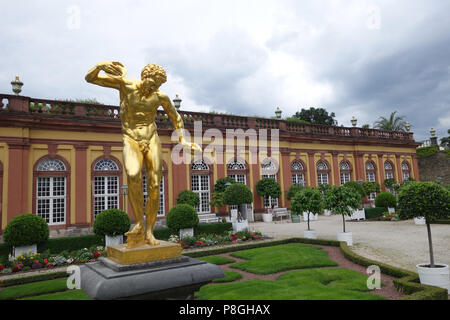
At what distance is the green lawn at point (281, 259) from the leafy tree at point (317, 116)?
3575 centimetres

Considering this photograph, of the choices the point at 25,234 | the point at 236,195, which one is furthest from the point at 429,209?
the point at 25,234

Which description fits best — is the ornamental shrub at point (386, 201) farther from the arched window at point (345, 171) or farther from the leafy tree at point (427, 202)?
the leafy tree at point (427, 202)

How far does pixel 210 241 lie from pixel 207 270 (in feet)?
27.7

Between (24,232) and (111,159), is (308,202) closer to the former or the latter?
(24,232)

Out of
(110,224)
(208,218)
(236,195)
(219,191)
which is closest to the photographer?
(110,224)

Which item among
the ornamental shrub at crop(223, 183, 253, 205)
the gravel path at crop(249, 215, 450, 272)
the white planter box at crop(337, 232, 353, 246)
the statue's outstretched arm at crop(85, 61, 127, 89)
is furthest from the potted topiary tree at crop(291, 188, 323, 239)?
the statue's outstretched arm at crop(85, 61, 127, 89)

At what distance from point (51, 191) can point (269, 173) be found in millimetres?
13489

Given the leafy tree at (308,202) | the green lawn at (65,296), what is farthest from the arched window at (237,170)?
the green lawn at (65,296)

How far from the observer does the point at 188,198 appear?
55.3ft

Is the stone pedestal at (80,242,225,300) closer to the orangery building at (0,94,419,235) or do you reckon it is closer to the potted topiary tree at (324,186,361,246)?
the potted topiary tree at (324,186,361,246)

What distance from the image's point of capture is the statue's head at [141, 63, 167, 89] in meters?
4.17

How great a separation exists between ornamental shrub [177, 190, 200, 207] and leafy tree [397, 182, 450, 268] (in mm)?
11823

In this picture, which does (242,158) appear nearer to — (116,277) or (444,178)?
(116,277)

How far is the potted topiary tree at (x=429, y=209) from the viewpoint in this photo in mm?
5656
